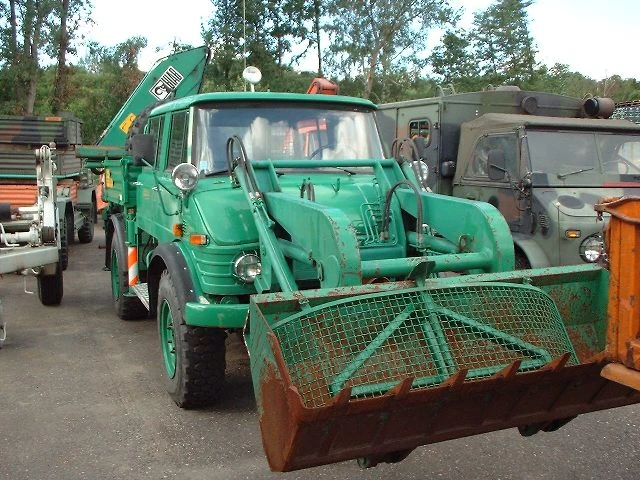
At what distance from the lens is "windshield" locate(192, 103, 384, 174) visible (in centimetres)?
499

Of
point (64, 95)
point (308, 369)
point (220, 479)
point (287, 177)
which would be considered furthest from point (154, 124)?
point (64, 95)

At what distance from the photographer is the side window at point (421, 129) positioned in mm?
9273

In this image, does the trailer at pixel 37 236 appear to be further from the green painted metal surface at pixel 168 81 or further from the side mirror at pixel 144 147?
the green painted metal surface at pixel 168 81

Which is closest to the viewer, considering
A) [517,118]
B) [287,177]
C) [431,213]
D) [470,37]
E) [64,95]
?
[431,213]

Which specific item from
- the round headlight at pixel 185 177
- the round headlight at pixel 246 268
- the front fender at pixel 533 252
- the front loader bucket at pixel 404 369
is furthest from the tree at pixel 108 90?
the front loader bucket at pixel 404 369

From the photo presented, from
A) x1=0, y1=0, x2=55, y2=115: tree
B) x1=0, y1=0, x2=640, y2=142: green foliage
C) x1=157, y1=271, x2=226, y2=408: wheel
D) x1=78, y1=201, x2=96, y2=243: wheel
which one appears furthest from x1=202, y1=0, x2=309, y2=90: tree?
Result: x1=157, y1=271, x2=226, y2=408: wheel

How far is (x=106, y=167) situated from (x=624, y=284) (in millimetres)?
6623

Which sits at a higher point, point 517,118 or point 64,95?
point 64,95

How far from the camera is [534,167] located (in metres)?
7.22

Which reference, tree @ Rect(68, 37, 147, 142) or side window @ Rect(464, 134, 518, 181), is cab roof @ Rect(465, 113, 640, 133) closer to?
side window @ Rect(464, 134, 518, 181)

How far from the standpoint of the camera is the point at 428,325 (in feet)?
10.1

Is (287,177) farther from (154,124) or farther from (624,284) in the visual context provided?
(624,284)

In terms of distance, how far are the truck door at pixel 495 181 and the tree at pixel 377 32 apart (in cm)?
1921

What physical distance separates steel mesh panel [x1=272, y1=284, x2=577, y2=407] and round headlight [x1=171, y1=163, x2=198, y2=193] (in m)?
1.94
